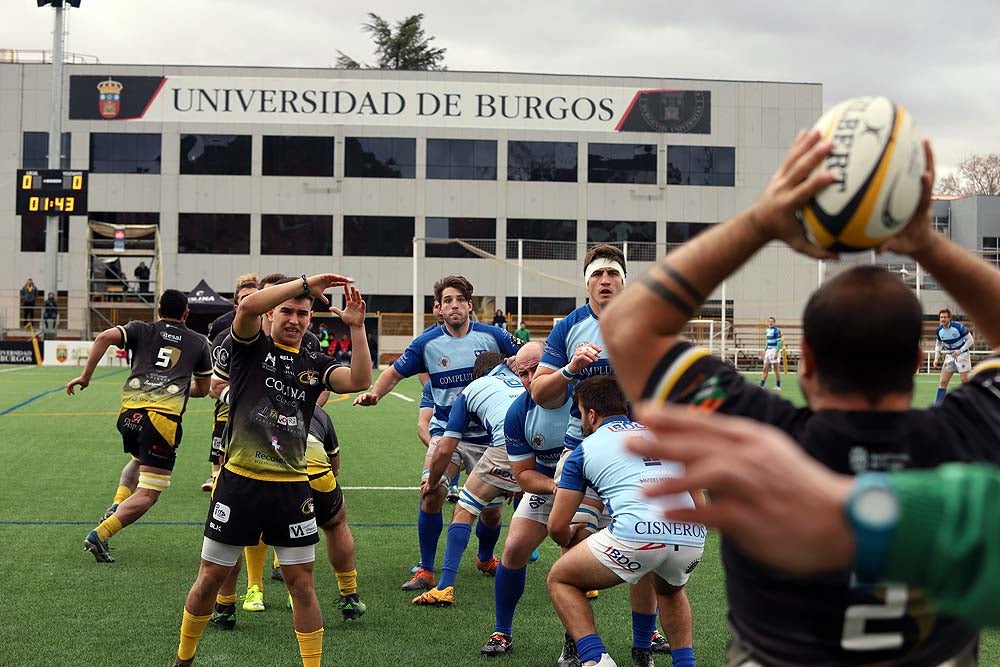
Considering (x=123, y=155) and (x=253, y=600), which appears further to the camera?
(x=123, y=155)

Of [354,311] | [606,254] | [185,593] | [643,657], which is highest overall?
[606,254]

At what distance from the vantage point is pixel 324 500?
21.3 feet

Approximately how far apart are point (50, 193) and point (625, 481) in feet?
106

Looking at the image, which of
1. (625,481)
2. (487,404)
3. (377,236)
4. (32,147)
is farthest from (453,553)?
(32,147)

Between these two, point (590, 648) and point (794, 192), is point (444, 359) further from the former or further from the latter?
point (794, 192)

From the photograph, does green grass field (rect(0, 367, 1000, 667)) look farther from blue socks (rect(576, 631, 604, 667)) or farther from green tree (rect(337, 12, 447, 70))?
green tree (rect(337, 12, 447, 70))

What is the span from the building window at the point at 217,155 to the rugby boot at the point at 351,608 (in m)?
39.7

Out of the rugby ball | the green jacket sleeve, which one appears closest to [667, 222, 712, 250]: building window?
the rugby ball

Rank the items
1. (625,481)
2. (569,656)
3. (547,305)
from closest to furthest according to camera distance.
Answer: (625,481), (569,656), (547,305)

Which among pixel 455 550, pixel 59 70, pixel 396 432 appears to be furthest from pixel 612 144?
pixel 455 550

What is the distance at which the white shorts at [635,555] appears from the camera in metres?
4.86

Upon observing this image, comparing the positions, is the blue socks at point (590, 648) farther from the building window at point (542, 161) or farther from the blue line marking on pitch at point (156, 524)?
the building window at point (542, 161)

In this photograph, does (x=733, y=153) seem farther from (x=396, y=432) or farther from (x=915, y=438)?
(x=915, y=438)

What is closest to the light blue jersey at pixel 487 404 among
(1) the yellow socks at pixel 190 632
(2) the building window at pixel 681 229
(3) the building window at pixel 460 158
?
(1) the yellow socks at pixel 190 632
